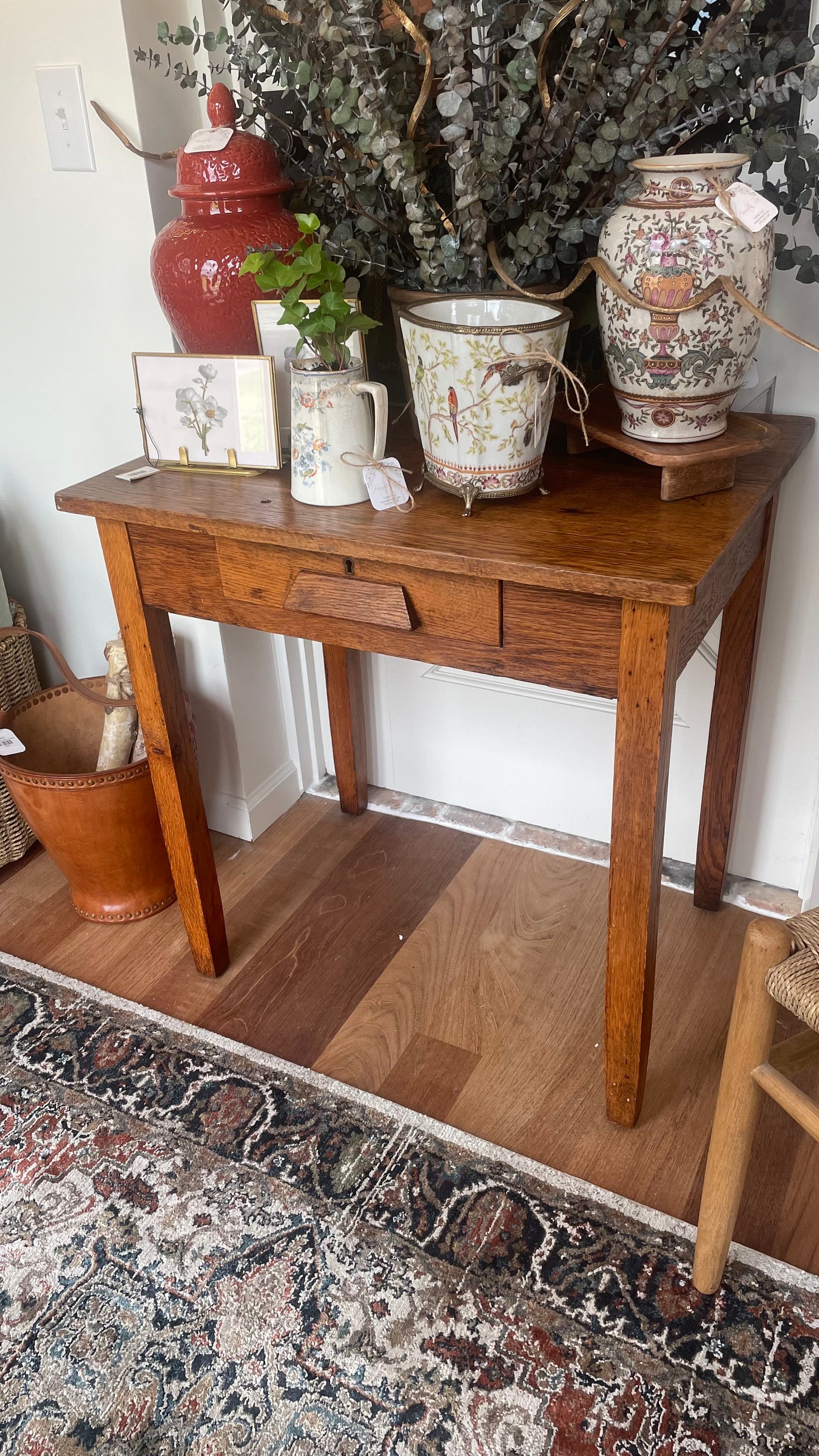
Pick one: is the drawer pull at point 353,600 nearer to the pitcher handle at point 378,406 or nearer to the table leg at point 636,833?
the pitcher handle at point 378,406

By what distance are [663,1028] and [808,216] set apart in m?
1.09

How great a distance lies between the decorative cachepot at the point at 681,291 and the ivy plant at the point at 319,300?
281 millimetres

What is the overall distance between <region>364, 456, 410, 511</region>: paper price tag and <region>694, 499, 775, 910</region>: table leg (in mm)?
507

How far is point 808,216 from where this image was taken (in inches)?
→ 50.0

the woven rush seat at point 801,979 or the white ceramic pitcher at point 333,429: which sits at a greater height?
the white ceramic pitcher at point 333,429

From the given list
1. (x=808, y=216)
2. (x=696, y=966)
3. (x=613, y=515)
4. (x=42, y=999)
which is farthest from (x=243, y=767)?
(x=808, y=216)

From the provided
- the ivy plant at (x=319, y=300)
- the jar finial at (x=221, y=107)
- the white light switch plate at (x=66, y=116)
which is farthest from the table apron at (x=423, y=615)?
the white light switch plate at (x=66, y=116)

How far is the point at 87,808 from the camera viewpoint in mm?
1639

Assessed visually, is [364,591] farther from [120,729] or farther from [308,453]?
[120,729]

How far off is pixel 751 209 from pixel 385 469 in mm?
449

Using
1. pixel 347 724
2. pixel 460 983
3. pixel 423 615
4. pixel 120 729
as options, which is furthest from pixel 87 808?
pixel 423 615

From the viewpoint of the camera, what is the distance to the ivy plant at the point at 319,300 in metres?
1.13

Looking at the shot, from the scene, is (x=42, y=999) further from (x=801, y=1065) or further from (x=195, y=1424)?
(x=801, y=1065)

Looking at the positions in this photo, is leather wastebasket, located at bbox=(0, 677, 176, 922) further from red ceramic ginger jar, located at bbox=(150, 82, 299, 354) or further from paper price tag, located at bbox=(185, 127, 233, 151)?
paper price tag, located at bbox=(185, 127, 233, 151)
